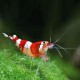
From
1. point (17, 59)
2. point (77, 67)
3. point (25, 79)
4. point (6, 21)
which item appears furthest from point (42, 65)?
point (6, 21)

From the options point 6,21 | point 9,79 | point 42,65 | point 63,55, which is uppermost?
point 6,21

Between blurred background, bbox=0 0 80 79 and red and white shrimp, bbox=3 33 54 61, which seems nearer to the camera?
red and white shrimp, bbox=3 33 54 61

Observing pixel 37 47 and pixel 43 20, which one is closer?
pixel 37 47

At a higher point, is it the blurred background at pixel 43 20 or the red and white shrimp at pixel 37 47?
the blurred background at pixel 43 20

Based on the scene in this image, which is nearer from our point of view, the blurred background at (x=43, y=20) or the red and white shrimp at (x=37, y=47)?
the red and white shrimp at (x=37, y=47)

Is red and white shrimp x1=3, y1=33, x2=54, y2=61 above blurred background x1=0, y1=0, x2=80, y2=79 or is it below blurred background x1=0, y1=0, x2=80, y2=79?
below

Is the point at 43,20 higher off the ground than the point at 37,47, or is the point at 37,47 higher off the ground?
the point at 43,20

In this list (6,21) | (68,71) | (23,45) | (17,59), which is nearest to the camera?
(23,45)

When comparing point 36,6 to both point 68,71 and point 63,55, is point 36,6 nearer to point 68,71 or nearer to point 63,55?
point 63,55
